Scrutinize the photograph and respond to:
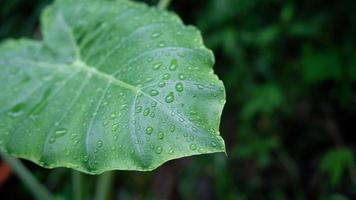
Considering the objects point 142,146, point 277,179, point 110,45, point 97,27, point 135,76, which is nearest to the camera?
point 142,146

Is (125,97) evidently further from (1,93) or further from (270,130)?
(270,130)

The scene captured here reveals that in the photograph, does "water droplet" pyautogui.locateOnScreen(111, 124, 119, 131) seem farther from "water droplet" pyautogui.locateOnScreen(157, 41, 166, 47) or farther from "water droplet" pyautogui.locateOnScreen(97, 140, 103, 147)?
"water droplet" pyautogui.locateOnScreen(157, 41, 166, 47)

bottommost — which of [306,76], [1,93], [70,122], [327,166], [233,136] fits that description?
[233,136]

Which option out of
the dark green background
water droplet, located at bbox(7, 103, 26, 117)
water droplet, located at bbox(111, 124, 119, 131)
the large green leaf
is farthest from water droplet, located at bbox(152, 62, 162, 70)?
→ the dark green background

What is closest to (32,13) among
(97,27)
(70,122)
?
(97,27)

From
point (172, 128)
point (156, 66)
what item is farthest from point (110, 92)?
point (172, 128)

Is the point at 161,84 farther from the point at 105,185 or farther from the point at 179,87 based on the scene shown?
the point at 105,185

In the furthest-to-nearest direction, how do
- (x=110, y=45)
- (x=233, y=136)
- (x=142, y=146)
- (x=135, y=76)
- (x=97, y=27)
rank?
(x=233, y=136)
(x=97, y=27)
(x=110, y=45)
(x=135, y=76)
(x=142, y=146)
